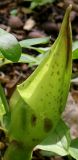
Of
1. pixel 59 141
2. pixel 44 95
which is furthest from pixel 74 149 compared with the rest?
pixel 44 95

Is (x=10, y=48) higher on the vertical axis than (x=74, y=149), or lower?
higher

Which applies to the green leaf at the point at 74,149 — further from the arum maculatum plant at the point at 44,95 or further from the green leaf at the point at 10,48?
the green leaf at the point at 10,48

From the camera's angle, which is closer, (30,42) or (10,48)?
(10,48)

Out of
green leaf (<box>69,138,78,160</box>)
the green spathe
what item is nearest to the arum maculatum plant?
the green spathe

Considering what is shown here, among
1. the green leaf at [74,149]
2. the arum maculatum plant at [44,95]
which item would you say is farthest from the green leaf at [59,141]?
the arum maculatum plant at [44,95]

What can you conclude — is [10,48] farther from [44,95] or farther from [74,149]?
[74,149]

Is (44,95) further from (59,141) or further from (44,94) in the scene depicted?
(59,141)

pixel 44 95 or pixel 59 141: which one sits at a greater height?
pixel 44 95
